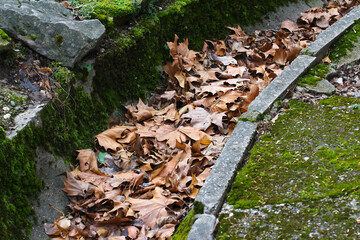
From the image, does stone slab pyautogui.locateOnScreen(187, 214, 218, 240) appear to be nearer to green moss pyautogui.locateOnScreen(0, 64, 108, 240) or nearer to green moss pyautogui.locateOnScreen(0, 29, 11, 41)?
green moss pyautogui.locateOnScreen(0, 64, 108, 240)

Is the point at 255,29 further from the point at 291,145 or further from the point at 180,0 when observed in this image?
the point at 291,145

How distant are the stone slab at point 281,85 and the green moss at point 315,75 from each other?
0.04 m

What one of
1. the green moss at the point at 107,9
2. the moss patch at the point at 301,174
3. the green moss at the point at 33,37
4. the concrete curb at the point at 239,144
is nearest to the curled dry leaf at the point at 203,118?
the concrete curb at the point at 239,144

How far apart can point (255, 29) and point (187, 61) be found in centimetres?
153

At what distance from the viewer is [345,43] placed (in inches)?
152

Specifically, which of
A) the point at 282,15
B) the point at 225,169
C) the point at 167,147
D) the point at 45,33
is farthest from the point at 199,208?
the point at 282,15

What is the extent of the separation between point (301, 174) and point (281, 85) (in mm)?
1019

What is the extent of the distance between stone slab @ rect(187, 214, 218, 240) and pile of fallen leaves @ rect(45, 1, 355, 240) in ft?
0.98

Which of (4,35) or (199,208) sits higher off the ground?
(4,35)

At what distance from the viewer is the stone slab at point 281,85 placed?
285cm

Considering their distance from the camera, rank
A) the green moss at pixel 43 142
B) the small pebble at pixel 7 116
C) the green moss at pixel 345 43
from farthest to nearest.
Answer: the green moss at pixel 345 43, the small pebble at pixel 7 116, the green moss at pixel 43 142

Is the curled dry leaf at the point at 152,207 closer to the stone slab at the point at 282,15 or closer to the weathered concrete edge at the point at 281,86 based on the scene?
the weathered concrete edge at the point at 281,86

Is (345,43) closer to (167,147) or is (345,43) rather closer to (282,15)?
(282,15)

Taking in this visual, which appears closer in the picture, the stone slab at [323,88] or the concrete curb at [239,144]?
the concrete curb at [239,144]
